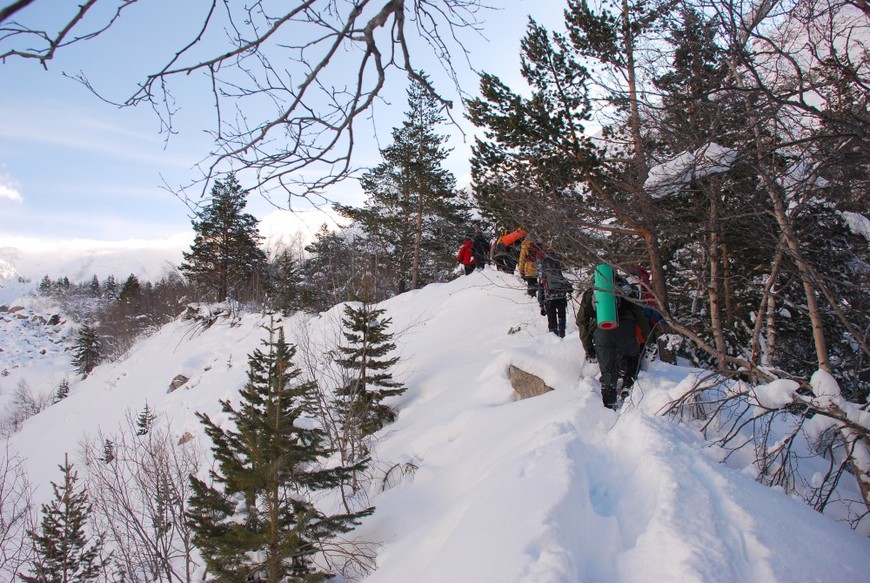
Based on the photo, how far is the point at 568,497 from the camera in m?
2.77

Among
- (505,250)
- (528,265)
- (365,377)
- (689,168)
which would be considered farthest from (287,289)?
(689,168)

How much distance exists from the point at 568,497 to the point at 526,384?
13.1 feet

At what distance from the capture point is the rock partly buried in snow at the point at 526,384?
6.42 meters

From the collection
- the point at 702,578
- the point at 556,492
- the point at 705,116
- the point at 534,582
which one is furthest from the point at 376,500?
the point at 705,116

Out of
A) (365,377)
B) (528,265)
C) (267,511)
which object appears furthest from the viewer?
(365,377)

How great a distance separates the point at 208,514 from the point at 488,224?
12565 mm

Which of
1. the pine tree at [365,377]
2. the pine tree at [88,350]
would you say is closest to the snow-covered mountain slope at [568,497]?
the pine tree at [365,377]

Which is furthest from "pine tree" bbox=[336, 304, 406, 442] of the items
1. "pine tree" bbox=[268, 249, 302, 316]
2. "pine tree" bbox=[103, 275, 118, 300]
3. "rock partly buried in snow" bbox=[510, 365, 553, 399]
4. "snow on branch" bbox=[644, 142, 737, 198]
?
"pine tree" bbox=[103, 275, 118, 300]

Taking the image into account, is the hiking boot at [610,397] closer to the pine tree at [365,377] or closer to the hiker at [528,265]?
the hiker at [528,265]

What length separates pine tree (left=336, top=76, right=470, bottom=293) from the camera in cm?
1812

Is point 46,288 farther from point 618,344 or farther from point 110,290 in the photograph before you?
point 618,344

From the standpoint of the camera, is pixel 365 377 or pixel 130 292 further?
pixel 130 292

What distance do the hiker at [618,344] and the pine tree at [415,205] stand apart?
14.0 m

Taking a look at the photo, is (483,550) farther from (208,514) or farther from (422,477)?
(208,514)
